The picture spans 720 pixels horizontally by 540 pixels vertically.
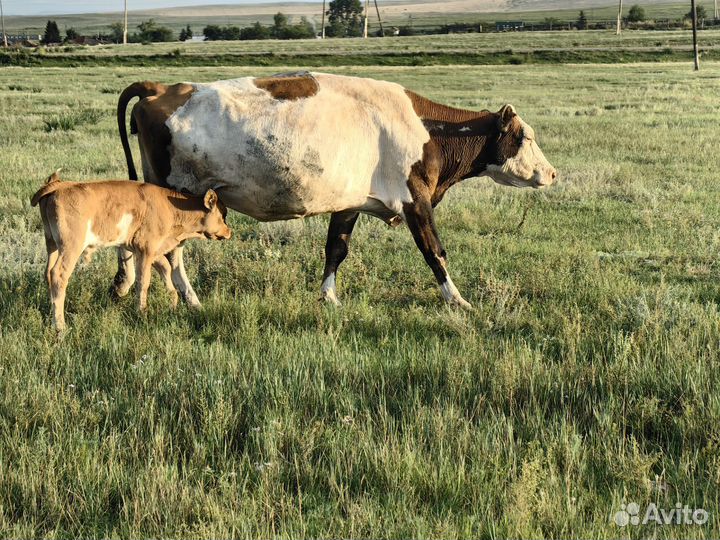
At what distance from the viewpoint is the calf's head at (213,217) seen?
7.05m

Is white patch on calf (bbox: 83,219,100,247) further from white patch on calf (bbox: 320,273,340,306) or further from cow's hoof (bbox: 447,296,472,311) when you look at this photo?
cow's hoof (bbox: 447,296,472,311)

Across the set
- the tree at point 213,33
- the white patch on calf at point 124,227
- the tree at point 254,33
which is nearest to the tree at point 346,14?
the tree at point 254,33

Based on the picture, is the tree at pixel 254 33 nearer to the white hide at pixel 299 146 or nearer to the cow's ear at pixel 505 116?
the cow's ear at pixel 505 116

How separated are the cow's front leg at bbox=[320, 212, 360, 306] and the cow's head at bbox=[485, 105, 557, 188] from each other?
4.96ft

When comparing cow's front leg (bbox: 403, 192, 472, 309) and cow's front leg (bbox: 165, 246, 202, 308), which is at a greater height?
cow's front leg (bbox: 403, 192, 472, 309)

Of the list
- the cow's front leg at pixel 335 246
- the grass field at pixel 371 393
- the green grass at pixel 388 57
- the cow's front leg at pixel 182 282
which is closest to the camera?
the grass field at pixel 371 393

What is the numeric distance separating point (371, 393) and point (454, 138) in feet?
11.9

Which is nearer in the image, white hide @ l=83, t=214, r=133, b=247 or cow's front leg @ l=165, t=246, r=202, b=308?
white hide @ l=83, t=214, r=133, b=247

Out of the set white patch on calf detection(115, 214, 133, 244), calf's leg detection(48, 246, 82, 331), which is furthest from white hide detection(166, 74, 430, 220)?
calf's leg detection(48, 246, 82, 331)

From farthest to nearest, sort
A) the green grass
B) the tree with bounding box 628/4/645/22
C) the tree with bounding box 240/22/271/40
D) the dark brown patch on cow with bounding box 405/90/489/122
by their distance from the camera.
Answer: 1. the tree with bounding box 628/4/645/22
2. the tree with bounding box 240/22/271/40
3. the green grass
4. the dark brown patch on cow with bounding box 405/90/489/122

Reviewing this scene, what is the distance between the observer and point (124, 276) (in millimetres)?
7449

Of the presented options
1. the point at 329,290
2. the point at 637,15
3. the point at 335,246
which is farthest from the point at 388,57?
the point at 637,15

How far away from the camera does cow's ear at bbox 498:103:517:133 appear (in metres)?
7.92

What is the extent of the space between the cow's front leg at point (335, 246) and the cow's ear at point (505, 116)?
167cm
